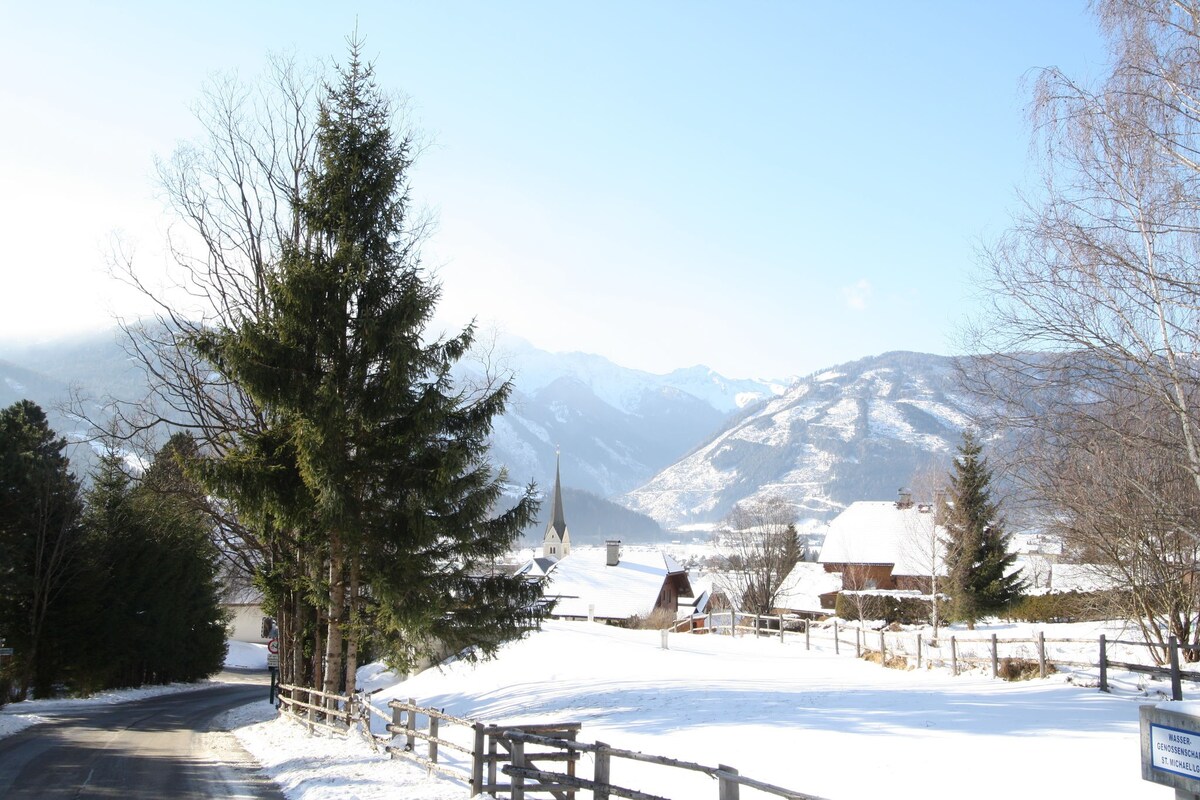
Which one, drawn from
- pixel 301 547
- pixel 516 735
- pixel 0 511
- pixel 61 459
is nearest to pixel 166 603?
pixel 61 459

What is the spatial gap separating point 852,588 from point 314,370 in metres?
54.3

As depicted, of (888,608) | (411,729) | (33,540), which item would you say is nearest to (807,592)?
(888,608)

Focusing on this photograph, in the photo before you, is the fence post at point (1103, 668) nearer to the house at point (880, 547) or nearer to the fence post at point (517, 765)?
the fence post at point (517, 765)

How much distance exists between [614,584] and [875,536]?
2232 cm

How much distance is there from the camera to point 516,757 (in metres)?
11.2

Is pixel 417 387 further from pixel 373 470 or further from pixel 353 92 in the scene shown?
pixel 353 92

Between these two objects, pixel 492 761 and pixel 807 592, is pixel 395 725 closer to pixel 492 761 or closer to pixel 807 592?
pixel 492 761

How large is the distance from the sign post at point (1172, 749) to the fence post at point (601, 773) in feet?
18.6

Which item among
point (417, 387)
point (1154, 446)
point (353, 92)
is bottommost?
point (1154, 446)

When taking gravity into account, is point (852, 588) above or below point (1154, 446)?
below

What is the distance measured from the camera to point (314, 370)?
1877cm

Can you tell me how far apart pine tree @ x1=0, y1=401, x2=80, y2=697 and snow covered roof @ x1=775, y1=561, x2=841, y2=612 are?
46248mm

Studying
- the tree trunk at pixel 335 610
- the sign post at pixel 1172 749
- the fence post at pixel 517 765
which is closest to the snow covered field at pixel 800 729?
the fence post at pixel 517 765

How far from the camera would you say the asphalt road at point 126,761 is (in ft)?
45.1
